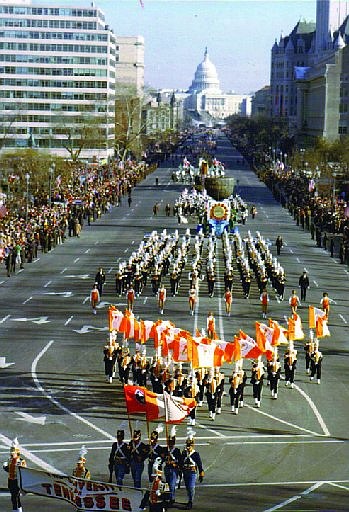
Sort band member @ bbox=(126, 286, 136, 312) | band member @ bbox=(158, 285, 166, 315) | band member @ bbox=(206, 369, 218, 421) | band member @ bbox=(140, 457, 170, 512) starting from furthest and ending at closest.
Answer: band member @ bbox=(126, 286, 136, 312)
band member @ bbox=(158, 285, 166, 315)
band member @ bbox=(206, 369, 218, 421)
band member @ bbox=(140, 457, 170, 512)

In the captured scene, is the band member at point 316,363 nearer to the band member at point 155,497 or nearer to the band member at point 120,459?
the band member at point 120,459

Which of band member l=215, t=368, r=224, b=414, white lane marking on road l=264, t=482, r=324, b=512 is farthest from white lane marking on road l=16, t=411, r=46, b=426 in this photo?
white lane marking on road l=264, t=482, r=324, b=512

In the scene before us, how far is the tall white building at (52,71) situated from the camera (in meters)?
140

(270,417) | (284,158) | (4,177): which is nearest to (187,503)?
(270,417)

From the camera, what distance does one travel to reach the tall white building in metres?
140

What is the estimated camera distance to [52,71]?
467ft

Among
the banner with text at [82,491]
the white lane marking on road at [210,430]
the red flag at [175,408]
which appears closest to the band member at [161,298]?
the white lane marking on road at [210,430]

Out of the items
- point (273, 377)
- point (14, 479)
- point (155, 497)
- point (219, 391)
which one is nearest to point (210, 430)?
point (219, 391)

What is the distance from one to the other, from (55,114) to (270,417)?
12101 centimetres

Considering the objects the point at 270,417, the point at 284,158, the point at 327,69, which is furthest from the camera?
the point at 327,69

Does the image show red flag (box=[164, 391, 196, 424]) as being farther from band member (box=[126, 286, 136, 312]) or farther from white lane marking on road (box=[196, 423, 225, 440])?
band member (box=[126, 286, 136, 312])

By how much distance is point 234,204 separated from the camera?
69.8m

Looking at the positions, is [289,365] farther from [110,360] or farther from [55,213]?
[55,213]

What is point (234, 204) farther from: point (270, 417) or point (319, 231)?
point (270, 417)
